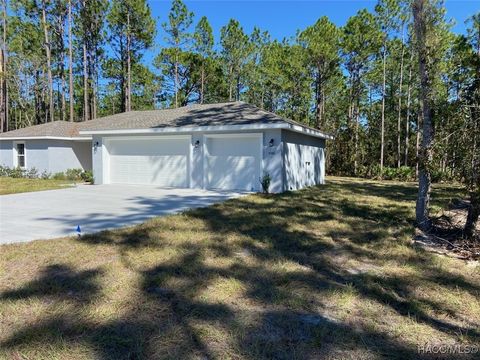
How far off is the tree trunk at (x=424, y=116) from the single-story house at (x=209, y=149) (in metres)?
5.11

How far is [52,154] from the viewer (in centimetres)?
1652

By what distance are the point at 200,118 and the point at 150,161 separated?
275 centimetres

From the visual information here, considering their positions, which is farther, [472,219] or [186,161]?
[186,161]

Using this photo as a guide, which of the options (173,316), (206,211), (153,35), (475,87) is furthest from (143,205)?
(153,35)

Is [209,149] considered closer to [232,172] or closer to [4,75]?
[232,172]

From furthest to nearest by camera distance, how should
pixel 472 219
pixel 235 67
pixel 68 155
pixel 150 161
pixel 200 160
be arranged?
pixel 235 67 → pixel 68 155 → pixel 150 161 → pixel 200 160 → pixel 472 219

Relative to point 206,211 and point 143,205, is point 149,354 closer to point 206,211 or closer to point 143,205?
point 206,211

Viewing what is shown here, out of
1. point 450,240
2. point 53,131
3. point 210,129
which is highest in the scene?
point 53,131

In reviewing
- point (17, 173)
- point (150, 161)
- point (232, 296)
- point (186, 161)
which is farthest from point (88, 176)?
point (232, 296)

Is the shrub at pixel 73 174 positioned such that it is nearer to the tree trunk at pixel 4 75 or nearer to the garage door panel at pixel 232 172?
the garage door panel at pixel 232 172

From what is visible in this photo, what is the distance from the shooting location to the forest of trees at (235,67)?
68.3 feet

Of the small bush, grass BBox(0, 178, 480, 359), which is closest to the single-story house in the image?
the small bush

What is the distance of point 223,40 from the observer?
84.0 ft

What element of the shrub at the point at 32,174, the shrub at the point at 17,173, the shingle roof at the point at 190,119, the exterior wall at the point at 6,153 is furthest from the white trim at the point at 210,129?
the exterior wall at the point at 6,153
